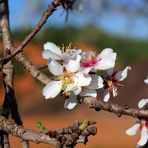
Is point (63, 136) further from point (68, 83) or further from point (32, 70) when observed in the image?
point (32, 70)

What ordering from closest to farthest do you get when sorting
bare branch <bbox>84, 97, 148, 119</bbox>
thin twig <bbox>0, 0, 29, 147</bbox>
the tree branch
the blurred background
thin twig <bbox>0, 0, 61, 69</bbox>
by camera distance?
the tree branch < bare branch <bbox>84, 97, 148, 119</bbox> < thin twig <bbox>0, 0, 61, 69</bbox> < thin twig <bbox>0, 0, 29, 147</bbox> < the blurred background

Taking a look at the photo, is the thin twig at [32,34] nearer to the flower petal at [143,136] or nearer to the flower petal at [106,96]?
the flower petal at [106,96]

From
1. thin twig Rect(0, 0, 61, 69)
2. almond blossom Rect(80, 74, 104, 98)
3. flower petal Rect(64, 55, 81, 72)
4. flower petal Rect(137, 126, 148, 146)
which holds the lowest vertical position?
flower petal Rect(137, 126, 148, 146)

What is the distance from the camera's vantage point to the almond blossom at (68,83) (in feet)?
4.44

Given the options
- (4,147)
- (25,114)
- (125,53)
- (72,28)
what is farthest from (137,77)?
(4,147)

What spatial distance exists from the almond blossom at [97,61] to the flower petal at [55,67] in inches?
2.2

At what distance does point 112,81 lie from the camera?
1.46 m

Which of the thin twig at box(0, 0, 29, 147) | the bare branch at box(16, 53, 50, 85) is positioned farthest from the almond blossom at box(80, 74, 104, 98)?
the thin twig at box(0, 0, 29, 147)

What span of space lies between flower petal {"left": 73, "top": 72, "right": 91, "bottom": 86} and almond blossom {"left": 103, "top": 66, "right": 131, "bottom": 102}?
91mm

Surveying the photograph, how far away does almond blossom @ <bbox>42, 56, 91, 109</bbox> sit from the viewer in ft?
4.44

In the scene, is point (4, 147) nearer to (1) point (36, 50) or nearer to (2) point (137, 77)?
(2) point (137, 77)

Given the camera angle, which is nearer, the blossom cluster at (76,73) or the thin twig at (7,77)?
the blossom cluster at (76,73)

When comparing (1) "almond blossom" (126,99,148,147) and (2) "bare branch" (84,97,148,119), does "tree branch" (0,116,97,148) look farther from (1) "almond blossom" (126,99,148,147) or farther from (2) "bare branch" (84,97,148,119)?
(1) "almond blossom" (126,99,148,147)

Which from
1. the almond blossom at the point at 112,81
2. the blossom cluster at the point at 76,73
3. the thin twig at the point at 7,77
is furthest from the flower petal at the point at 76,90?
the thin twig at the point at 7,77
